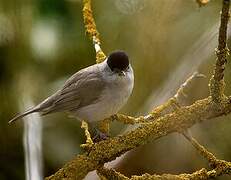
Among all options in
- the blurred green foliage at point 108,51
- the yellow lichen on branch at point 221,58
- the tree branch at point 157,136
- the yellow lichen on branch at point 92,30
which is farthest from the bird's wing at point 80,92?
the yellow lichen on branch at point 221,58

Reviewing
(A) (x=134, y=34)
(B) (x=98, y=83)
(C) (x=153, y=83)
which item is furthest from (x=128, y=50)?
(B) (x=98, y=83)

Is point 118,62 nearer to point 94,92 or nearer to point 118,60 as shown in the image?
point 118,60

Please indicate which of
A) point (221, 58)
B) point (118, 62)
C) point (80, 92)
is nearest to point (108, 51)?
point (80, 92)

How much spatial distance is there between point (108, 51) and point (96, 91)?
1057mm

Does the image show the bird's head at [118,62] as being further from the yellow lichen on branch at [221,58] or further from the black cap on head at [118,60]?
the yellow lichen on branch at [221,58]

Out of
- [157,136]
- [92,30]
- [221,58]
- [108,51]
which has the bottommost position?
[157,136]

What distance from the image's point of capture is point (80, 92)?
4090 millimetres

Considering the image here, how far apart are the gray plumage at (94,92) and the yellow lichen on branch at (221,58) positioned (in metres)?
1.28

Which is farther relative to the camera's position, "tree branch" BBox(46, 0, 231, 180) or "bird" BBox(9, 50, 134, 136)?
"bird" BBox(9, 50, 134, 136)

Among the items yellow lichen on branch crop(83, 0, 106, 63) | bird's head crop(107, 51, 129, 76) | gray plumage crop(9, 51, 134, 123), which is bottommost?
gray plumage crop(9, 51, 134, 123)

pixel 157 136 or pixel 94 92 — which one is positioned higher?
pixel 94 92

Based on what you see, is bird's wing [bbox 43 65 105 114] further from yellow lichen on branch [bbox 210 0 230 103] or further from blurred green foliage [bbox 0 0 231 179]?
yellow lichen on branch [bbox 210 0 230 103]

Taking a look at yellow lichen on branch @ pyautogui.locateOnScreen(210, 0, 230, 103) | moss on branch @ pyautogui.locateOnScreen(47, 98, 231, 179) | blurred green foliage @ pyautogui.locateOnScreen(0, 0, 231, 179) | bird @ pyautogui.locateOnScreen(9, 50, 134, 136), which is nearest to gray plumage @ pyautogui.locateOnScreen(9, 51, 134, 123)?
bird @ pyautogui.locateOnScreen(9, 50, 134, 136)

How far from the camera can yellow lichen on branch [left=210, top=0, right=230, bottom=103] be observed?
7.66 ft
